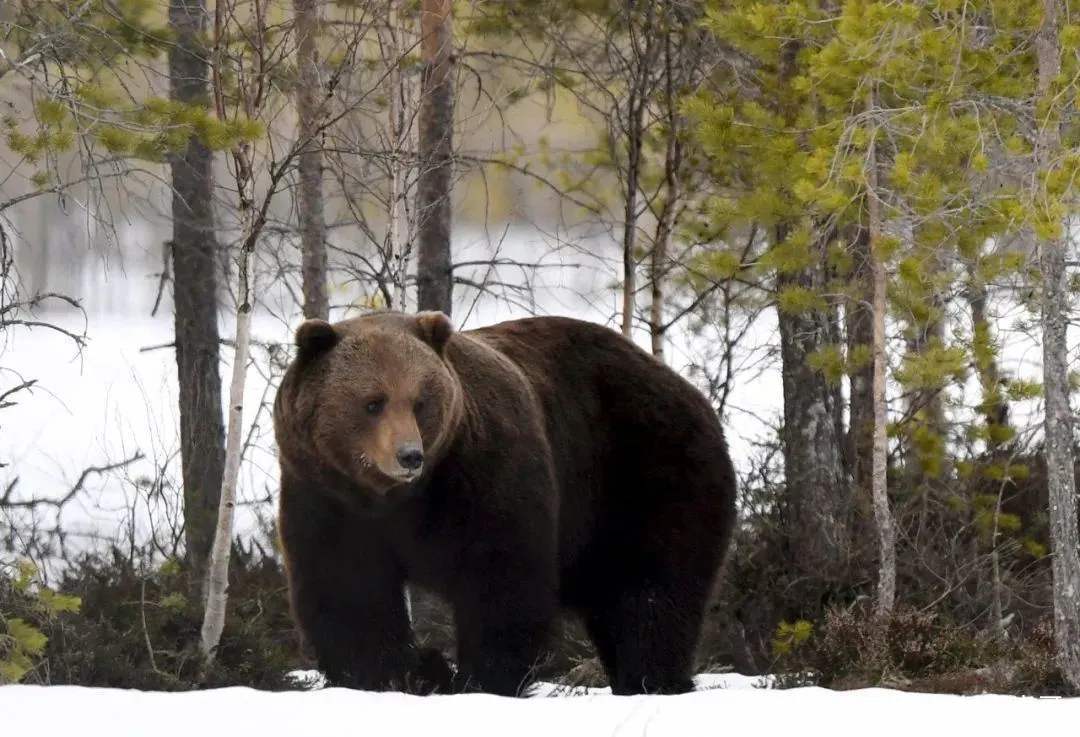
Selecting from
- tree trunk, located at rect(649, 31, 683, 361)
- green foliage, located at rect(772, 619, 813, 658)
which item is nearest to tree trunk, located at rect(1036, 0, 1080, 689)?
Result: green foliage, located at rect(772, 619, 813, 658)

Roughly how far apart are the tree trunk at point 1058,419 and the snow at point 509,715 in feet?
11.5

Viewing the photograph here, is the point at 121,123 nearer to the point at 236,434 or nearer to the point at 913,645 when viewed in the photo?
the point at 236,434

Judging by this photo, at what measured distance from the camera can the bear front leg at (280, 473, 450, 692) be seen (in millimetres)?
5699

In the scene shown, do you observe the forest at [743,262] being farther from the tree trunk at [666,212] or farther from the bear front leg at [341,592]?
the bear front leg at [341,592]

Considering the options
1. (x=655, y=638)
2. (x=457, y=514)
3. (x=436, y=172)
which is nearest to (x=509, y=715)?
(x=457, y=514)

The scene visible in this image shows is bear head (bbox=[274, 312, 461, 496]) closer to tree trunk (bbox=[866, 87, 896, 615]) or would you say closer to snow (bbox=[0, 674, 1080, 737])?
snow (bbox=[0, 674, 1080, 737])

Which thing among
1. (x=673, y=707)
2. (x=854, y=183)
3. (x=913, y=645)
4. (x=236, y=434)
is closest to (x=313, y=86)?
(x=236, y=434)

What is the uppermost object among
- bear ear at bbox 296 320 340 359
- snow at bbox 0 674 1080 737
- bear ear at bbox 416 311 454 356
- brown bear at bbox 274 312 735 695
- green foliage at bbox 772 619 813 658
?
bear ear at bbox 416 311 454 356

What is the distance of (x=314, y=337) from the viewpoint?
557 centimetres

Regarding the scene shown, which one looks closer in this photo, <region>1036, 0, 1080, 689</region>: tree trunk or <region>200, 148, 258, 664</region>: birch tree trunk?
<region>200, 148, 258, 664</region>: birch tree trunk

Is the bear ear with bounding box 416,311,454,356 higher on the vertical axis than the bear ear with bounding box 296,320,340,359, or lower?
higher

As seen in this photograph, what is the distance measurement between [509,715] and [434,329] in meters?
2.02

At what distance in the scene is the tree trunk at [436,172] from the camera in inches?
376

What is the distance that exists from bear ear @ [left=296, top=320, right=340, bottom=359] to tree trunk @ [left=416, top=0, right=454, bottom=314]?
12.5 ft
